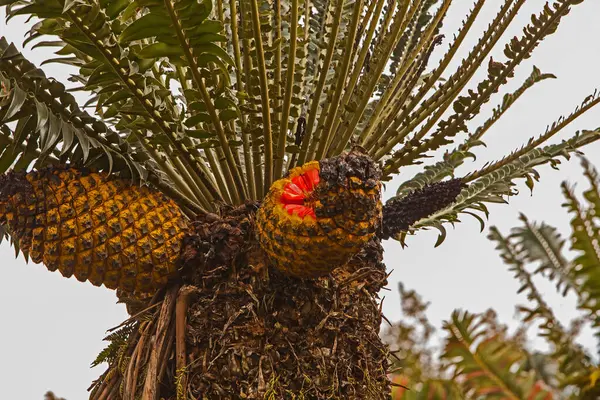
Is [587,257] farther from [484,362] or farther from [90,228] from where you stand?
[90,228]

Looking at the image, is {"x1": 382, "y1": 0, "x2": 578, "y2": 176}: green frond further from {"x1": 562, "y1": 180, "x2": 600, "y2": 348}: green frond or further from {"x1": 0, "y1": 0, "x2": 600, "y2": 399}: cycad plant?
{"x1": 562, "y1": 180, "x2": 600, "y2": 348}: green frond

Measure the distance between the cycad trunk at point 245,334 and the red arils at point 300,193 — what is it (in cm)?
24

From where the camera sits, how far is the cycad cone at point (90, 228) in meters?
2.29

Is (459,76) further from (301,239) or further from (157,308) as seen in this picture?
(157,308)

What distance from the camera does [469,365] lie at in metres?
0.58

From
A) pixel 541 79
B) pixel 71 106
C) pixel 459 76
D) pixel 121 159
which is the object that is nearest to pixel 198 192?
pixel 121 159

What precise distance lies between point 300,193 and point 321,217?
0.19 metres

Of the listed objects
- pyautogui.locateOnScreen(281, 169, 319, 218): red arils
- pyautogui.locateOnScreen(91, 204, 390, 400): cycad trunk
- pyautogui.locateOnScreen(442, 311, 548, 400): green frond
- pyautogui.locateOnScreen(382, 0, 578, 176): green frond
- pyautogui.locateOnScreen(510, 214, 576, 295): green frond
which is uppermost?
pyautogui.locateOnScreen(382, 0, 578, 176): green frond

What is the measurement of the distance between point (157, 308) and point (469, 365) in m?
2.01

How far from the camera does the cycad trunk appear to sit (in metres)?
2.23

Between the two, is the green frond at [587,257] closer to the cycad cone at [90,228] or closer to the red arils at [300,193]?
the red arils at [300,193]

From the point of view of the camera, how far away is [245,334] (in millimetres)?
2262

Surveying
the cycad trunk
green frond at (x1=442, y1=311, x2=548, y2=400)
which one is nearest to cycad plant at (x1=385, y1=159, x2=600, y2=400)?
green frond at (x1=442, y1=311, x2=548, y2=400)

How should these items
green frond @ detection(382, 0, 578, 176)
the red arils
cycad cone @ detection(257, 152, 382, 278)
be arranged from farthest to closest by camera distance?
green frond @ detection(382, 0, 578, 176)
the red arils
cycad cone @ detection(257, 152, 382, 278)
